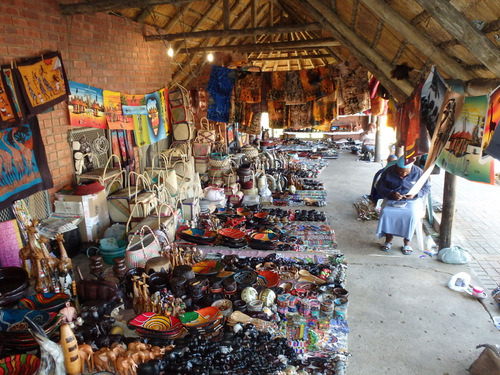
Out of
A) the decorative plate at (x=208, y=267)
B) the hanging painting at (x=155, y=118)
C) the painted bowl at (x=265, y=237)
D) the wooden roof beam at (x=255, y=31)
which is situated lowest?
the decorative plate at (x=208, y=267)

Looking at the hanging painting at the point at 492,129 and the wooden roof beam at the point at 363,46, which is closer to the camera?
the hanging painting at the point at 492,129

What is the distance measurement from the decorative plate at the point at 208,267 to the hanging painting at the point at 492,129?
2694mm

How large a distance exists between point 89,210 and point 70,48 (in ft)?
7.09

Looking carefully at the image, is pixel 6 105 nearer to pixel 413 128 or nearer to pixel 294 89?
pixel 413 128

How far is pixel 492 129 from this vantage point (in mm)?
2336

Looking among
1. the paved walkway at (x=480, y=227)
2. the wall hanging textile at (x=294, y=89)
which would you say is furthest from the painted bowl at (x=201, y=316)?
the wall hanging textile at (x=294, y=89)

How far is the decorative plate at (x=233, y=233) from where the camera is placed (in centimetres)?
491

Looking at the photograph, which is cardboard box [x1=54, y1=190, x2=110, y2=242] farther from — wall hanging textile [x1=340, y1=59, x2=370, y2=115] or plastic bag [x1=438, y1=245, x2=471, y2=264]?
plastic bag [x1=438, y1=245, x2=471, y2=264]

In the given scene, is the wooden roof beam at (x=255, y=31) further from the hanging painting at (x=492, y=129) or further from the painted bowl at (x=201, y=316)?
the painted bowl at (x=201, y=316)

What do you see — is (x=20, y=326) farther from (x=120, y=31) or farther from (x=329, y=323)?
(x=120, y=31)

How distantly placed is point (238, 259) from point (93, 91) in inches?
125

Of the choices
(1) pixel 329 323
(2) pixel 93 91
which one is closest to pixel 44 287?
(1) pixel 329 323

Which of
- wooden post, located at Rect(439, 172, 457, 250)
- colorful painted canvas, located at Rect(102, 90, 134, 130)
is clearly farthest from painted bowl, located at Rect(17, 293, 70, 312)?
wooden post, located at Rect(439, 172, 457, 250)

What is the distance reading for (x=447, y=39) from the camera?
9.46 ft
